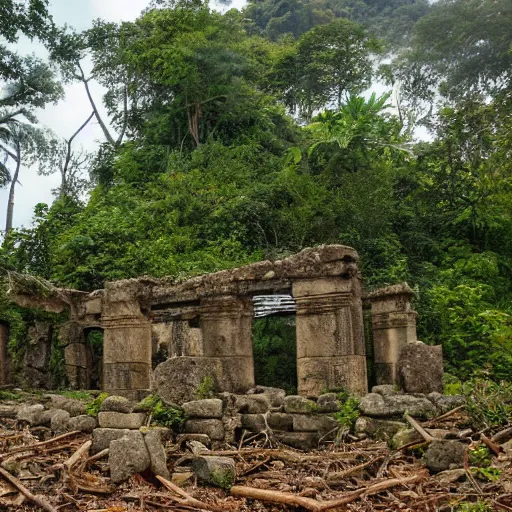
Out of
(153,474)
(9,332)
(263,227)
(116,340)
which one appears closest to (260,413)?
(153,474)

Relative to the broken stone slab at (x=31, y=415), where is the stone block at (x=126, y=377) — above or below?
above

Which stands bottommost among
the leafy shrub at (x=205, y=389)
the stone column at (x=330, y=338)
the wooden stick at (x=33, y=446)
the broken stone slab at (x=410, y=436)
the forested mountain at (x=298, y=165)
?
the broken stone slab at (x=410, y=436)

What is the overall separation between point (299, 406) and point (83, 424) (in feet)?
8.15

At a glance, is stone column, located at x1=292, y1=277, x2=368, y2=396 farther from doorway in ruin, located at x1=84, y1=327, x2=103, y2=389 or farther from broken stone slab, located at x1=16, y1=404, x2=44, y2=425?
doorway in ruin, located at x1=84, y1=327, x2=103, y2=389

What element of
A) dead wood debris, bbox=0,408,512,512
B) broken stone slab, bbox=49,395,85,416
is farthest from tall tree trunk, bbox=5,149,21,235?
dead wood debris, bbox=0,408,512,512

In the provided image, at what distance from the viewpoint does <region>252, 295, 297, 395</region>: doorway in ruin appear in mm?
13726

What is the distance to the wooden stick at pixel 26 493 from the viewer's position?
15.5 ft

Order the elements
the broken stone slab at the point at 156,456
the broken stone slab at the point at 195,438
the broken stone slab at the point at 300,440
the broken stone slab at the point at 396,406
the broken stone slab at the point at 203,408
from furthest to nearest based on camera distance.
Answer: the broken stone slab at the point at 300,440 → the broken stone slab at the point at 396,406 → the broken stone slab at the point at 203,408 → the broken stone slab at the point at 195,438 → the broken stone slab at the point at 156,456

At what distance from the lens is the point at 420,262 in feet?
60.5

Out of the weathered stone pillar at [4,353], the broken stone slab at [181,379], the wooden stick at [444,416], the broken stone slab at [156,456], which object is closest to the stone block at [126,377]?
the broken stone slab at [181,379]

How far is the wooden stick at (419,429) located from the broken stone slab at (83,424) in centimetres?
343

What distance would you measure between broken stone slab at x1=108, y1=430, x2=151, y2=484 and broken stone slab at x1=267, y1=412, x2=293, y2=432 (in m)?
2.28

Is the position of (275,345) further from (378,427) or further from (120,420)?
(120,420)

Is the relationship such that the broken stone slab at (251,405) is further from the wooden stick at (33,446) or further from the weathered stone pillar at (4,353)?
the weathered stone pillar at (4,353)
